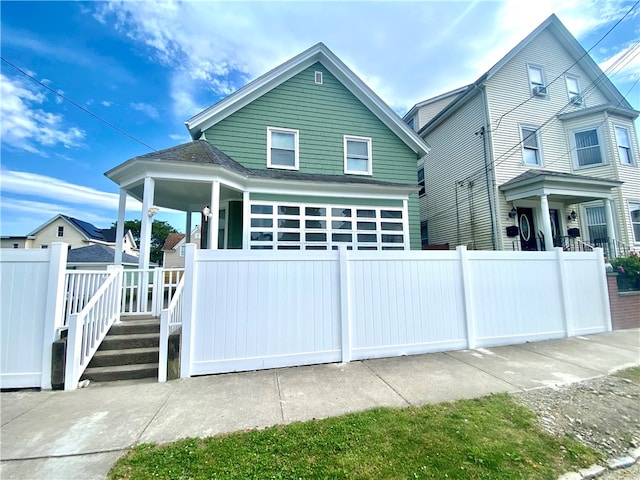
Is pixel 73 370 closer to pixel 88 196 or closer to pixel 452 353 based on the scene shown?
pixel 452 353

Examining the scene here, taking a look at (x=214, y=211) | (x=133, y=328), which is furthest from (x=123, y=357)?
(x=214, y=211)

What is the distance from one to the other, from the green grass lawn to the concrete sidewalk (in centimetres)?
24

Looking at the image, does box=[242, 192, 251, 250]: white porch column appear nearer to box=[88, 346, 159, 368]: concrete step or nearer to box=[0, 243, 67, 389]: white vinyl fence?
box=[88, 346, 159, 368]: concrete step

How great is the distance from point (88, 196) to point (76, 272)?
94.1 ft

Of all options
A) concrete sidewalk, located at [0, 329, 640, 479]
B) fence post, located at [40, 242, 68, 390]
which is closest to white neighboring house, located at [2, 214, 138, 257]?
fence post, located at [40, 242, 68, 390]

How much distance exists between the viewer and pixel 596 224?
37.3 ft

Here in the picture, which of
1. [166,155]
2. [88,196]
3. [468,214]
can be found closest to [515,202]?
[468,214]

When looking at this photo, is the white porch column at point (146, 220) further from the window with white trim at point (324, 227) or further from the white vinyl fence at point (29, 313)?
the window with white trim at point (324, 227)

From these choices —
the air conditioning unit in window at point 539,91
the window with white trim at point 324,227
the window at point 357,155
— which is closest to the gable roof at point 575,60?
the air conditioning unit in window at point 539,91

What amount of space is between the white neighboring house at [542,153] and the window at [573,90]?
0.05 meters

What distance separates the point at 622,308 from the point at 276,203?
30.5 feet

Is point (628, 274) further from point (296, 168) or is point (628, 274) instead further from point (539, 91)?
point (296, 168)

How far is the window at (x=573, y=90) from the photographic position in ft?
40.3

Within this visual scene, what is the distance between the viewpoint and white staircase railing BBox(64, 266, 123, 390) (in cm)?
366
